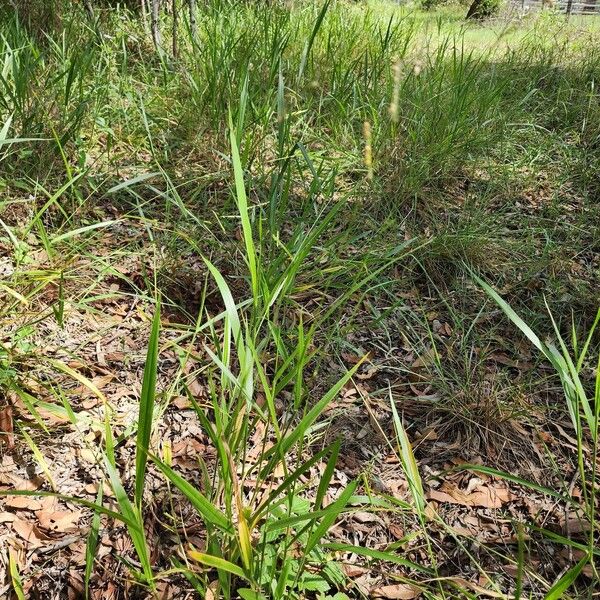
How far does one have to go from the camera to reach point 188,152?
2303 millimetres

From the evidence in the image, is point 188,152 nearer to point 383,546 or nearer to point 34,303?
point 34,303

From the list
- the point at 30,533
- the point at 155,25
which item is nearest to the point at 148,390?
the point at 30,533

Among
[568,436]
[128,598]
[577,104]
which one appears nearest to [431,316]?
[568,436]

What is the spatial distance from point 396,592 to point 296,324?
2.79 feet

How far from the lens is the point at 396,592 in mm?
1088

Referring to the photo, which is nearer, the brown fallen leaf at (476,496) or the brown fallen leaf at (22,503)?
the brown fallen leaf at (22,503)

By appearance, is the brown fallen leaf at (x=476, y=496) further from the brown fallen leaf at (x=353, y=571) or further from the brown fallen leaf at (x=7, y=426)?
the brown fallen leaf at (x=7, y=426)

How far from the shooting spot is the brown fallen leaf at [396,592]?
1080 mm

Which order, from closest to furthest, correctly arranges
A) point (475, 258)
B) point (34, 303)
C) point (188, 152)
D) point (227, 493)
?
point (227, 493), point (34, 303), point (475, 258), point (188, 152)

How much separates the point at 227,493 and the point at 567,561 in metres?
0.89

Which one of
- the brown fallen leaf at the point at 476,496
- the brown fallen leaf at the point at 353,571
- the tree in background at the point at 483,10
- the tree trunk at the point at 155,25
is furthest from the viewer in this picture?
the tree in background at the point at 483,10

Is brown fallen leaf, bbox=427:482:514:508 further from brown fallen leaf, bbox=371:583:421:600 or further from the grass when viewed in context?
brown fallen leaf, bbox=371:583:421:600

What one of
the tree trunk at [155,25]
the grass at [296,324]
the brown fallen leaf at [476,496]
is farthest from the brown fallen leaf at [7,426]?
the tree trunk at [155,25]

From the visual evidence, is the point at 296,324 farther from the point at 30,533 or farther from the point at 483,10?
the point at 483,10
